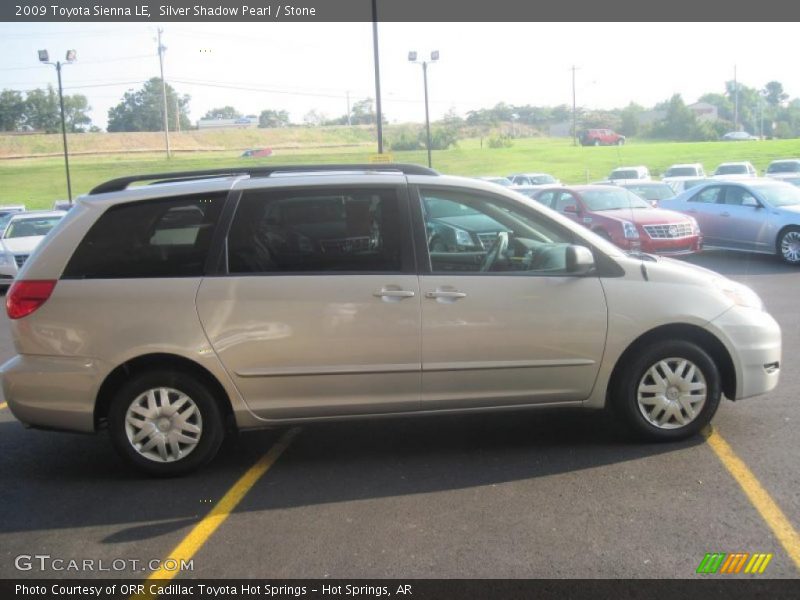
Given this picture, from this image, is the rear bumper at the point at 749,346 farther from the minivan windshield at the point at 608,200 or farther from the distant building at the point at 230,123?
the distant building at the point at 230,123

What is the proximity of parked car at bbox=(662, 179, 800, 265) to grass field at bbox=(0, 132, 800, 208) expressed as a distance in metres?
23.8

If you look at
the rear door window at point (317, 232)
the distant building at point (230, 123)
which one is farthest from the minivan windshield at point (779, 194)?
the distant building at point (230, 123)

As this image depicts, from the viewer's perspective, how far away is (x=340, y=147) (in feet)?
169

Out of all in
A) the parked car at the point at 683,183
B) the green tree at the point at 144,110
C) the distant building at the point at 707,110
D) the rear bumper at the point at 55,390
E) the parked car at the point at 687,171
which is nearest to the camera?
the rear bumper at the point at 55,390

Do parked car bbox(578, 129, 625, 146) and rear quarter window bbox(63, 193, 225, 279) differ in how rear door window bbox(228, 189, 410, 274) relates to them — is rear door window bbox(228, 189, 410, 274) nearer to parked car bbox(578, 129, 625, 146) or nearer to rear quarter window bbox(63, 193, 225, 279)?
rear quarter window bbox(63, 193, 225, 279)

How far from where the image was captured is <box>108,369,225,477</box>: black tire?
455 centimetres

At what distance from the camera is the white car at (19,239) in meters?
14.2

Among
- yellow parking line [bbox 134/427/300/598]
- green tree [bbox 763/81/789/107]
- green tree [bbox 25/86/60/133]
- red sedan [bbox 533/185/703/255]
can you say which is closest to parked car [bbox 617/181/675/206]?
red sedan [bbox 533/185/703/255]

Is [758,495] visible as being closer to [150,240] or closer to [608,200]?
[150,240]

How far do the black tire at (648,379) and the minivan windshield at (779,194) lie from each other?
11.2 m

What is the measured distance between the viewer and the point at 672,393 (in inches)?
191

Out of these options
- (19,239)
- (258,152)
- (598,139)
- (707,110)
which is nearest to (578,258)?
(19,239)

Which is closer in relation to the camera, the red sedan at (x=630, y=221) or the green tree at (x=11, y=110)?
the red sedan at (x=630, y=221)

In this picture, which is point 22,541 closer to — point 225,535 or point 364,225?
point 225,535
